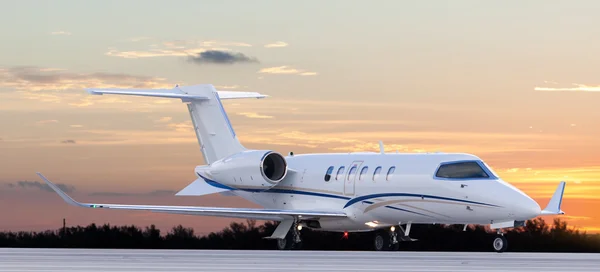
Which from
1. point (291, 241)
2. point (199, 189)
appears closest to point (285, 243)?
point (291, 241)

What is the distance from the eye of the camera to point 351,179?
34219 mm

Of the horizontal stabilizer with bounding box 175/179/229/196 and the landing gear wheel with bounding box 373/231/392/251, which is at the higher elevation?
the horizontal stabilizer with bounding box 175/179/229/196

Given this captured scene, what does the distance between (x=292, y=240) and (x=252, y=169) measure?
2728 millimetres

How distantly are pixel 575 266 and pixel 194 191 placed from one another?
1818 cm

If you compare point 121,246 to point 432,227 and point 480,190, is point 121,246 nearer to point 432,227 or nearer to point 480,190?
point 432,227

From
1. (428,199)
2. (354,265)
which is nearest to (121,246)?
(428,199)

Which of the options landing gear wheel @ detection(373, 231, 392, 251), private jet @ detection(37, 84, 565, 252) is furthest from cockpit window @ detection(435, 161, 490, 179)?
landing gear wheel @ detection(373, 231, 392, 251)

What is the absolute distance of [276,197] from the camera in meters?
37.2

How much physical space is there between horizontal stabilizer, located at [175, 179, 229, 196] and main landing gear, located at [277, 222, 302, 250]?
3.99 metres

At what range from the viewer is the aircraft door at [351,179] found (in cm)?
3406

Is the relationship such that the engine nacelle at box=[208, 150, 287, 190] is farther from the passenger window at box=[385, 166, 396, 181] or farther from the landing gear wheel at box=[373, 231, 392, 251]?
the passenger window at box=[385, 166, 396, 181]

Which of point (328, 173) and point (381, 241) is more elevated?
point (328, 173)

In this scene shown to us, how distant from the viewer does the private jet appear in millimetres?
30172

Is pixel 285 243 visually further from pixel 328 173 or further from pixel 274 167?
pixel 274 167
